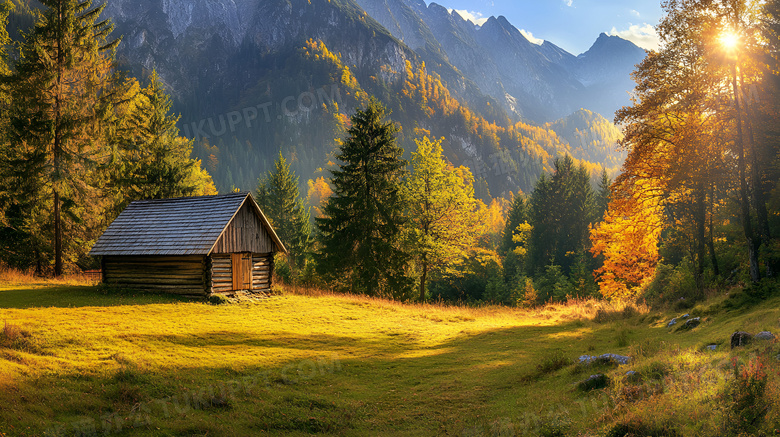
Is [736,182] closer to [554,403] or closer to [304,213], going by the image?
[554,403]

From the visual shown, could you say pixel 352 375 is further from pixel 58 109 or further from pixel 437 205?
pixel 58 109

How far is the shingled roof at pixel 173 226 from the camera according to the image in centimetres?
2278

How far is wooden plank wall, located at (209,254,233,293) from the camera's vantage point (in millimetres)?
23078

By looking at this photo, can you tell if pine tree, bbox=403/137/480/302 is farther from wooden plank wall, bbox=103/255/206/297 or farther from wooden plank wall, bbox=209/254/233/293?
wooden plank wall, bbox=103/255/206/297

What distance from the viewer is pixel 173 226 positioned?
2441cm

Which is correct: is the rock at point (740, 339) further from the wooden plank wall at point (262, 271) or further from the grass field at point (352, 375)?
the wooden plank wall at point (262, 271)

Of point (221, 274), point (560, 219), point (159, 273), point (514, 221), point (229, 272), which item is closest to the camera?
point (159, 273)

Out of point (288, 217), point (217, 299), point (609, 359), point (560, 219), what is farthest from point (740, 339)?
point (560, 219)

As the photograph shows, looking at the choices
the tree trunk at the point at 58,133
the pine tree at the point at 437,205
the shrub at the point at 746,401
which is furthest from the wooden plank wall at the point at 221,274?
the shrub at the point at 746,401

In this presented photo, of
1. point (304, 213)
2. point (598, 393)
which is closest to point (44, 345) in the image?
point (598, 393)

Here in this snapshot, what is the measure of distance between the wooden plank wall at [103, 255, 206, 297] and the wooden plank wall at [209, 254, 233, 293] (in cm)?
48

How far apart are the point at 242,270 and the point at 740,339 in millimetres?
23777

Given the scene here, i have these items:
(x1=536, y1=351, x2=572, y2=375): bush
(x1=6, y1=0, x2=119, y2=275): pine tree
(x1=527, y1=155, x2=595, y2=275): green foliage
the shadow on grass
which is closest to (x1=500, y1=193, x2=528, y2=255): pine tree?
(x1=527, y1=155, x2=595, y2=275): green foliage

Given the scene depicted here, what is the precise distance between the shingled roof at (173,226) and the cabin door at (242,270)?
2409 mm
